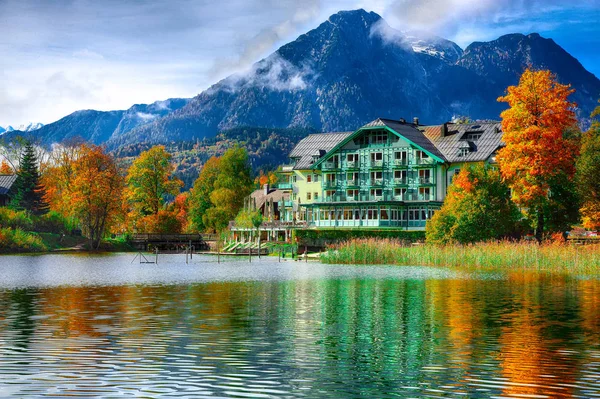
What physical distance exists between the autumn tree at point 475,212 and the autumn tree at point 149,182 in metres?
62.8

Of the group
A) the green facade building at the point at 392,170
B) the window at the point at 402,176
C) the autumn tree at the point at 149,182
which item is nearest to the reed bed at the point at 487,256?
the green facade building at the point at 392,170

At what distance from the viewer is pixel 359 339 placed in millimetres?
21172

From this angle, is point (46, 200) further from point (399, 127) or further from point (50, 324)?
point (50, 324)

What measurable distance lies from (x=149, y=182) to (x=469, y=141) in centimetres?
4957

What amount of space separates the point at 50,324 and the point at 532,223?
54.8 meters

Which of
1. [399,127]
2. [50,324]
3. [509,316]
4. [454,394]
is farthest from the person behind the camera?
[399,127]

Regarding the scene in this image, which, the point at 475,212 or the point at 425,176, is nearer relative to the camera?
the point at 475,212

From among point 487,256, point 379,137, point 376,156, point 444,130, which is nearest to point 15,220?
point 376,156

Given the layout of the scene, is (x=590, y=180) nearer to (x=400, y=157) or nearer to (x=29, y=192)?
(x=400, y=157)

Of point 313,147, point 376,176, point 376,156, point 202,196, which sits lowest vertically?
point 202,196

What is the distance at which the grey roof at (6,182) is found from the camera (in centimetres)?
13850

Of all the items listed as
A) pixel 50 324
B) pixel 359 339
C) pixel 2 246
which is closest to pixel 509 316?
pixel 359 339

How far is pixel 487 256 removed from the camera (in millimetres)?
57062

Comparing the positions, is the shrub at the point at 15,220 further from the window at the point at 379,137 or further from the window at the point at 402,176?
the window at the point at 402,176
